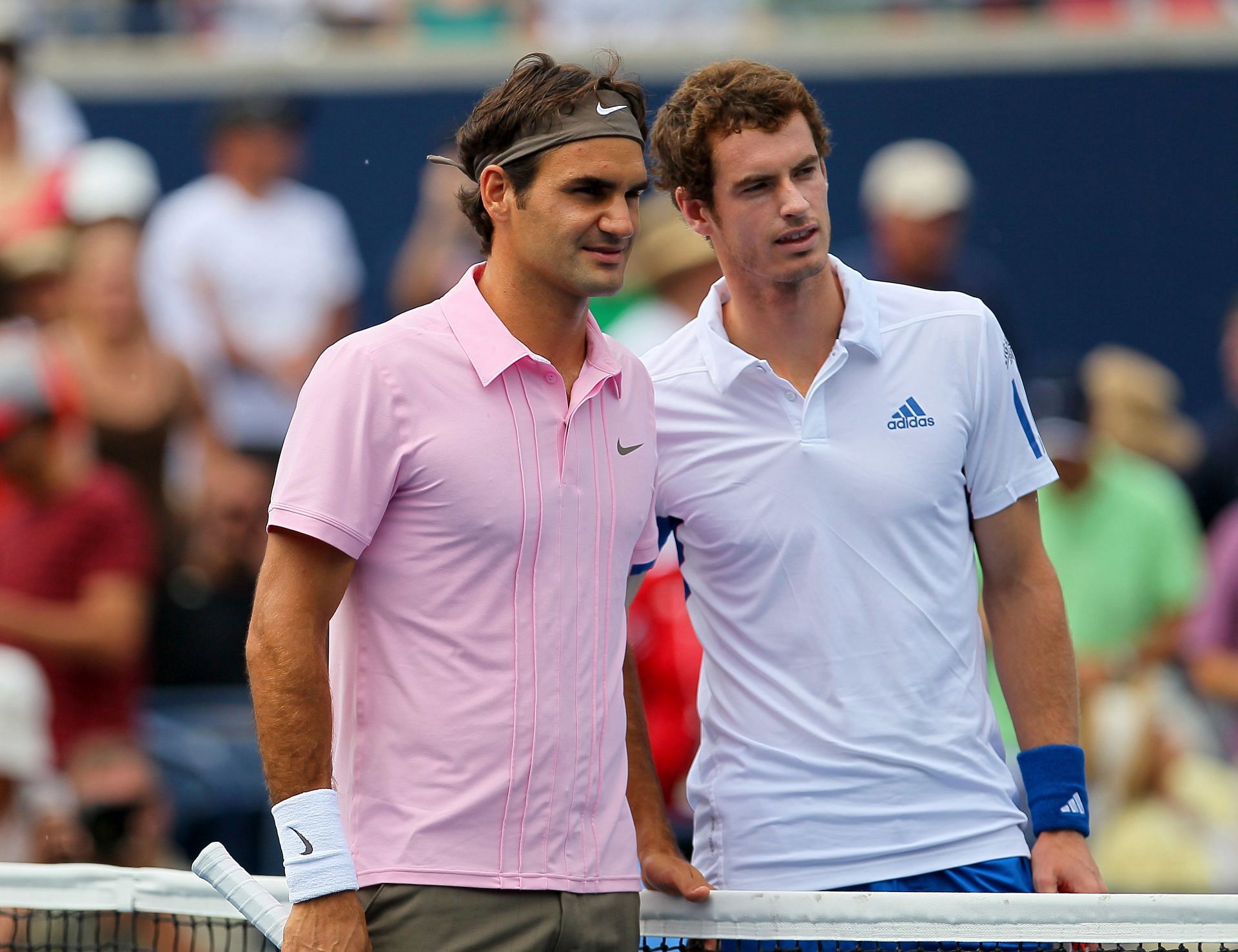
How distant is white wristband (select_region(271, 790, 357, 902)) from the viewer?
2834mm

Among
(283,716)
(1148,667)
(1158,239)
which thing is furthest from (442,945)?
(1158,239)

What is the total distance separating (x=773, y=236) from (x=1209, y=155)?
7280 millimetres

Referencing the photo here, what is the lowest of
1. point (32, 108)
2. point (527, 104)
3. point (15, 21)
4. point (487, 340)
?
point (487, 340)

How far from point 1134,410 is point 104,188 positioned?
482cm

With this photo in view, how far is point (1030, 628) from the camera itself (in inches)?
140

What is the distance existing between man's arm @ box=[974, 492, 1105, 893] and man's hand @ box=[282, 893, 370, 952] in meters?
1.35

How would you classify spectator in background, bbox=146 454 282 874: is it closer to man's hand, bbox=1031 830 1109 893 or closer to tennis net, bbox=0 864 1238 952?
tennis net, bbox=0 864 1238 952

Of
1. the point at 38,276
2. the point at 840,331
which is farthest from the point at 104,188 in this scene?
the point at 840,331

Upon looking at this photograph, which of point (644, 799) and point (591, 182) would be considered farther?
point (644, 799)

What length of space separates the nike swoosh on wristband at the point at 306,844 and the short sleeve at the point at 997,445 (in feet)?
4.70

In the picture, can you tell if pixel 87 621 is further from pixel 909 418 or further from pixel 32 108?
pixel 909 418

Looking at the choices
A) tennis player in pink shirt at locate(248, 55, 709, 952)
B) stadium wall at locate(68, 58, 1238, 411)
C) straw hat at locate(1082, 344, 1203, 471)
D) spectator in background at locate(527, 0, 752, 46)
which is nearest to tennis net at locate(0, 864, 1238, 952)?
tennis player in pink shirt at locate(248, 55, 709, 952)

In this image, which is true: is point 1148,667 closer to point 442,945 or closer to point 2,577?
point 2,577

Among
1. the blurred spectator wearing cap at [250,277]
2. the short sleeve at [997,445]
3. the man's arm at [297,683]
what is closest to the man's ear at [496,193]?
the man's arm at [297,683]
